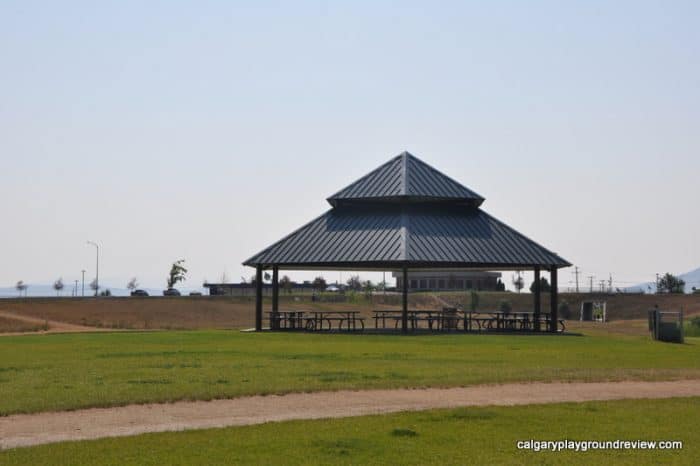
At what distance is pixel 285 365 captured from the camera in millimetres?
21281

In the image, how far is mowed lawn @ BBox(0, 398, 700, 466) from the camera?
10703 mm

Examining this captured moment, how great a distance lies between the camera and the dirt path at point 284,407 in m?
12.6

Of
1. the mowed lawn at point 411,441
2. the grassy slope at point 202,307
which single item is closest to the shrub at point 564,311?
the grassy slope at point 202,307

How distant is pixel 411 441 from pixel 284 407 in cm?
347

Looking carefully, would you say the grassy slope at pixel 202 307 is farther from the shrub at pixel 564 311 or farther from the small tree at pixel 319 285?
the small tree at pixel 319 285

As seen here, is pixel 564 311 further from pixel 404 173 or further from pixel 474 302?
pixel 404 173

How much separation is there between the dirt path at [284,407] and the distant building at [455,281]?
9861 centimetres

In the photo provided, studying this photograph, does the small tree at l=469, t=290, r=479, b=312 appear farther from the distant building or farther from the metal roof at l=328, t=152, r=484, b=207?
the metal roof at l=328, t=152, r=484, b=207

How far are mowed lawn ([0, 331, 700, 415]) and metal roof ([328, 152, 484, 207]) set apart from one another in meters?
7.37

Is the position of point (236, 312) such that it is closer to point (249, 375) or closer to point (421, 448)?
point (249, 375)

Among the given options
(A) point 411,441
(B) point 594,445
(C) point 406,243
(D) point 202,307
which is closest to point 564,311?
(D) point 202,307

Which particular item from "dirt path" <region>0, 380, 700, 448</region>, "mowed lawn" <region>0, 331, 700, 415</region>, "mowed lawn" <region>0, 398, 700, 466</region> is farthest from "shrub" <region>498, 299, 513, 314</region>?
"mowed lawn" <region>0, 398, 700, 466</region>

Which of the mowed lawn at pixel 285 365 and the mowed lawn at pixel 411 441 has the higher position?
the mowed lawn at pixel 285 365

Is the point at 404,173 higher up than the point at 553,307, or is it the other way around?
the point at 404,173
